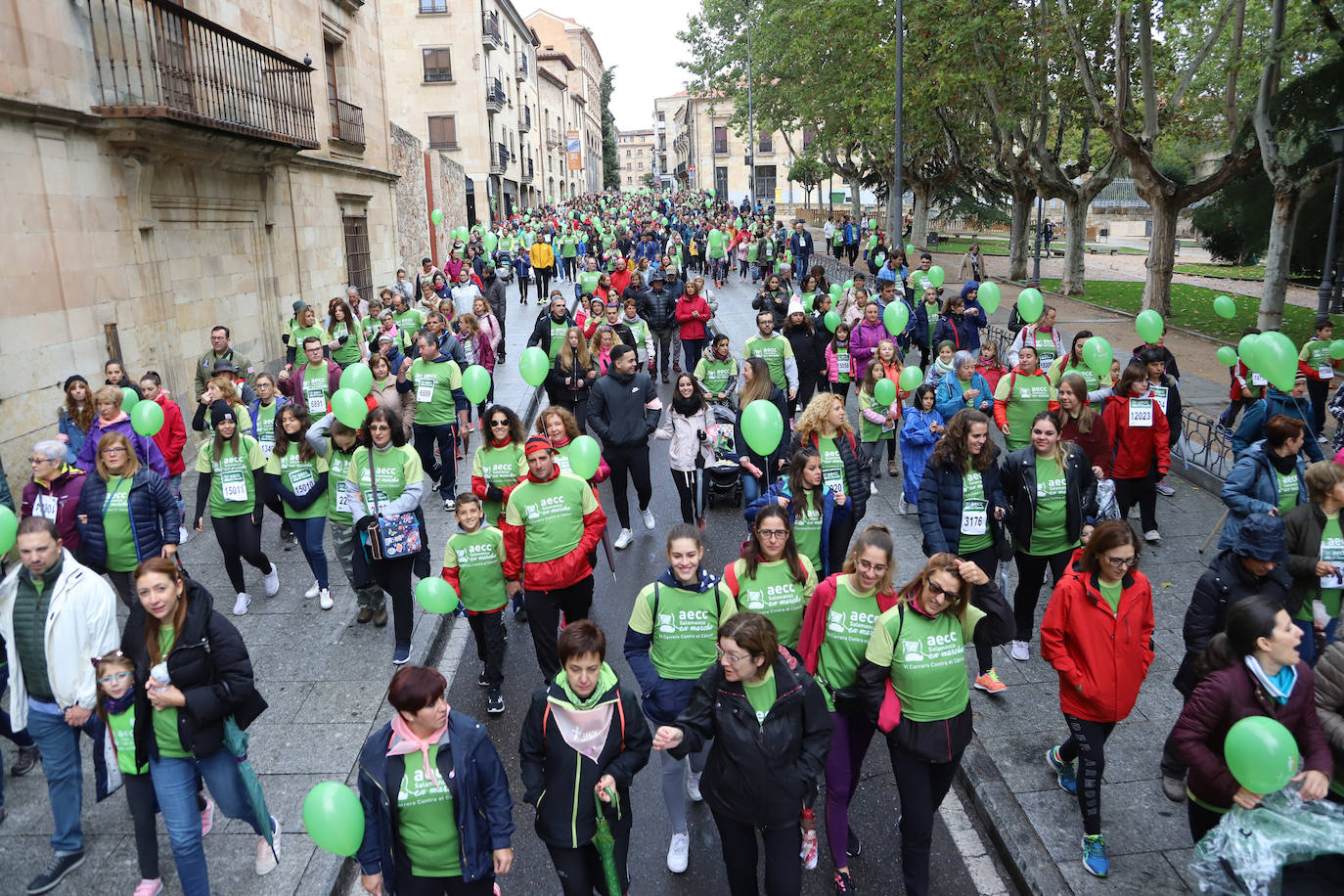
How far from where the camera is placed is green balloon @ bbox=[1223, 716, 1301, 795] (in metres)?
2.99

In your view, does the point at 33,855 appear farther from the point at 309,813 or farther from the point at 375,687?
the point at 309,813

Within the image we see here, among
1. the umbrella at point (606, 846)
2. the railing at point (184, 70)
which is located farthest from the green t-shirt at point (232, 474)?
the railing at point (184, 70)

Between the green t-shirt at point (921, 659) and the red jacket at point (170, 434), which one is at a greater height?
the red jacket at point (170, 434)

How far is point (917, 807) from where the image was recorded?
379 centimetres

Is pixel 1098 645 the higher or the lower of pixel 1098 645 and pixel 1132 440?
the lower

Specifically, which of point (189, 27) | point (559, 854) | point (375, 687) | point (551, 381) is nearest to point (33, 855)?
point (375, 687)

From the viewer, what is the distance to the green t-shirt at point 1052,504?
221 inches

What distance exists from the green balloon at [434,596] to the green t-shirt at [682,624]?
3.62 ft

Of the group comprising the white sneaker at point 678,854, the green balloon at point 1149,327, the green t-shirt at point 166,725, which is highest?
the green balloon at point 1149,327

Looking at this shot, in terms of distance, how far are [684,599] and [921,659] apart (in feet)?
3.45

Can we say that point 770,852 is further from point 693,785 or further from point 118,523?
point 118,523

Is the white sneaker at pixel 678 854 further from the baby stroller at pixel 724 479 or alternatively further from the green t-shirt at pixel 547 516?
the baby stroller at pixel 724 479

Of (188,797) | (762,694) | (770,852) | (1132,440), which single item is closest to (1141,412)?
(1132,440)

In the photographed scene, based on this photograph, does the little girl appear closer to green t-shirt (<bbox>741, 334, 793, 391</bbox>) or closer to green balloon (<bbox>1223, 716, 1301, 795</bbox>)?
green t-shirt (<bbox>741, 334, 793, 391</bbox>)
